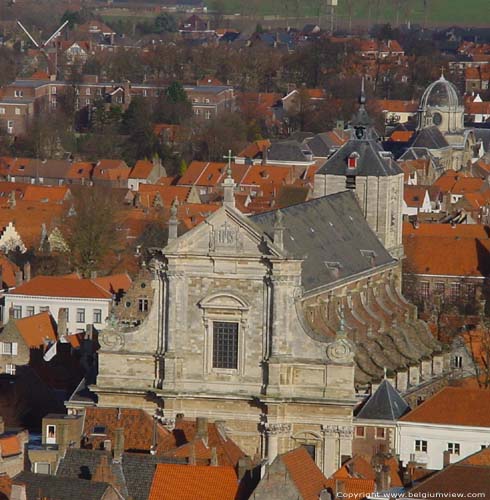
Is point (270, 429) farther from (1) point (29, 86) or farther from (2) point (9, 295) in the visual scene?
(1) point (29, 86)

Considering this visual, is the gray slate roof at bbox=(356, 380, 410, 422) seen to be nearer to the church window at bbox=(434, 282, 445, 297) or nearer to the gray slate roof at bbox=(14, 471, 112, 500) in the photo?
the gray slate roof at bbox=(14, 471, 112, 500)

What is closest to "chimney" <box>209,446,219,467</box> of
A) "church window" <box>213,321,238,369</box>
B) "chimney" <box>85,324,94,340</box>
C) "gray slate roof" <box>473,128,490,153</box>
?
"church window" <box>213,321,238,369</box>

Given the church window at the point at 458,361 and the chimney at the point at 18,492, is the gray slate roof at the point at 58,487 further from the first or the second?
the church window at the point at 458,361

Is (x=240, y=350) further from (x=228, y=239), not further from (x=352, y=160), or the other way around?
(x=352, y=160)

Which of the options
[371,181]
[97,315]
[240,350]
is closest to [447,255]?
[97,315]

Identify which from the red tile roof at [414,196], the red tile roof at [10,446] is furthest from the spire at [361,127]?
the red tile roof at [414,196]

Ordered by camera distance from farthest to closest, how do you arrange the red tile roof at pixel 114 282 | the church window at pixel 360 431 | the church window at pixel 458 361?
1. the red tile roof at pixel 114 282
2. the church window at pixel 458 361
3. the church window at pixel 360 431

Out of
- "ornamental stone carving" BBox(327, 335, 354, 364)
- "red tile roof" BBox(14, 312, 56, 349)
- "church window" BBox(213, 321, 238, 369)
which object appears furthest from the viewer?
"red tile roof" BBox(14, 312, 56, 349)
